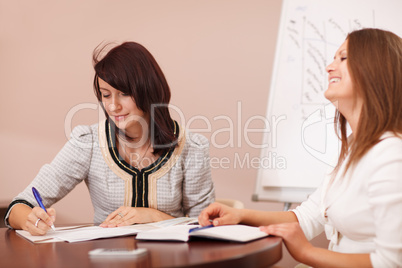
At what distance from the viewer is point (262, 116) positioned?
2664 mm

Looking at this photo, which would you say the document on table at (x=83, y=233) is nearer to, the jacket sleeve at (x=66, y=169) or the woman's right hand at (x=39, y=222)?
the woman's right hand at (x=39, y=222)

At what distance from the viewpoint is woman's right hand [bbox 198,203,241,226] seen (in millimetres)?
1169

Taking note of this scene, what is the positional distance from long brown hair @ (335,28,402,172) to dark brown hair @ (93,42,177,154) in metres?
0.80

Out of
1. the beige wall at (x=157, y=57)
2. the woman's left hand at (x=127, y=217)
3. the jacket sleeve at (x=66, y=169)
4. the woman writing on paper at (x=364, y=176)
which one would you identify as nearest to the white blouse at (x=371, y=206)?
the woman writing on paper at (x=364, y=176)

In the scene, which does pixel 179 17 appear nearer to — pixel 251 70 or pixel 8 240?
pixel 251 70

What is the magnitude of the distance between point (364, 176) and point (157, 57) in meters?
1.85

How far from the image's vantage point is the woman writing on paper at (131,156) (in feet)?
5.36

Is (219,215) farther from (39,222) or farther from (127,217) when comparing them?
(39,222)

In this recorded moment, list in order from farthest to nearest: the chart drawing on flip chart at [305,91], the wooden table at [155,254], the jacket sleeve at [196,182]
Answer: the chart drawing on flip chart at [305,91]
the jacket sleeve at [196,182]
the wooden table at [155,254]

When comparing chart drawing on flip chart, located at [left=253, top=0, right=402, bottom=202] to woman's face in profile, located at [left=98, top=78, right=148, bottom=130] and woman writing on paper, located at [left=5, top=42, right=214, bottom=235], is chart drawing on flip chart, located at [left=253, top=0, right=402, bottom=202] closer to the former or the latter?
woman writing on paper, located at [left=5, top=42, right=214, bottom=235]

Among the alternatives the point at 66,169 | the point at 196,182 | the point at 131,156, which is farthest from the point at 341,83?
the point at 66,169

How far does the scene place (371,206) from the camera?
0.99 metres

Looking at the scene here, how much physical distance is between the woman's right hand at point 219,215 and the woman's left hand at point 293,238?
13cm

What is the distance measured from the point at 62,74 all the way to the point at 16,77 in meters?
0.25
